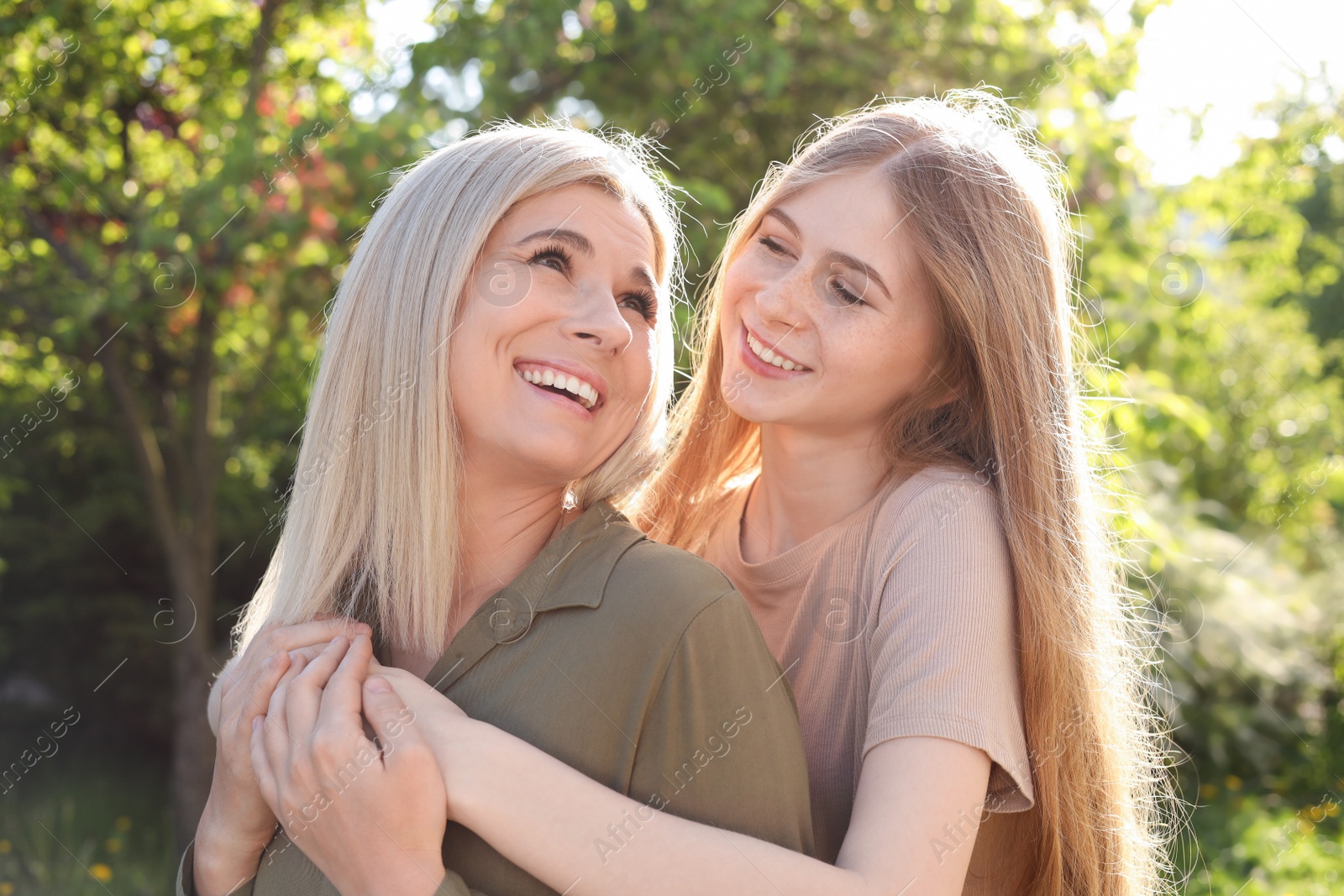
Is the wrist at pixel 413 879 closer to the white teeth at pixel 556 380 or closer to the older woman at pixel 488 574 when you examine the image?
the older woman at pixel 488 574

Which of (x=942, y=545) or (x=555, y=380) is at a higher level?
(x=555, y=380)

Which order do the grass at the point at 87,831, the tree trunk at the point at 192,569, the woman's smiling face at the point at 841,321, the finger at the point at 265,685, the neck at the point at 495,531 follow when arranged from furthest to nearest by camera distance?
the tree trunk at the point at 192,569, the grass at the point at 87,831, the woman's smiling face at the point at 841,321, the neck at the point at 495,531, the finger at the point at 265,685

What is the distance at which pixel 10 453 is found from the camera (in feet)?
22.0

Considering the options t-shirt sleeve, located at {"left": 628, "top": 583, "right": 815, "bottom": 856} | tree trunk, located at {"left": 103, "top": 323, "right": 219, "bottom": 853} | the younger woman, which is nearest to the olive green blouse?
t-shirt sleeve, located at {"left": 628, "top": 583, "right": 815, "bottom": 856}

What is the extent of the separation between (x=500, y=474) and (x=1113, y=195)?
469cm

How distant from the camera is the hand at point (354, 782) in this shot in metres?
1.61

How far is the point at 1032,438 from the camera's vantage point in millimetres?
2307

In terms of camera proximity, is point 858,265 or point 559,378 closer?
point 559,378

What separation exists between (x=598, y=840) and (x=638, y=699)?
0.22 meters

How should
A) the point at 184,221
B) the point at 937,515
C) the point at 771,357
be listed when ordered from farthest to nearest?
1. the point at 184,221
2. the point at 771,357
3. the point at 937,515

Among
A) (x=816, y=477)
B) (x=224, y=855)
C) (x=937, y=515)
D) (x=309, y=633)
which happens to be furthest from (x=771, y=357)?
(x=224, y=855)

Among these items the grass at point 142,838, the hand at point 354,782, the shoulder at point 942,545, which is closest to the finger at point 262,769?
the hand at point 354,782

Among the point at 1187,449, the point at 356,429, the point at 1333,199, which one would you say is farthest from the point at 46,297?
the point at 1333,199

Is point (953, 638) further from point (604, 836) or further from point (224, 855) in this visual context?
point (224, 855)
